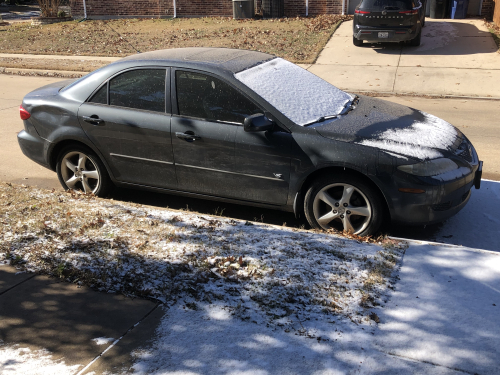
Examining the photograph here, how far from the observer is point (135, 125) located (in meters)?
5.75

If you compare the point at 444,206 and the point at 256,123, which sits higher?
the point at 256,123

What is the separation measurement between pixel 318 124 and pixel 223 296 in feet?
7.25

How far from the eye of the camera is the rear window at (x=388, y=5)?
15.2 meters

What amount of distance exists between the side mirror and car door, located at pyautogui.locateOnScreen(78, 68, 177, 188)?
95 cm

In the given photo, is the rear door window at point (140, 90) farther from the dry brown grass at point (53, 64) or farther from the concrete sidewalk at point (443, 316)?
the dry brown grass at point (53, 64)

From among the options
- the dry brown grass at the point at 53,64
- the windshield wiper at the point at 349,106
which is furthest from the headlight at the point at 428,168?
the dry brown grass at the point at 53,64

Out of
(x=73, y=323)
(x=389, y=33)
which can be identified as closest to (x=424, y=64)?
(x=389, y=33)

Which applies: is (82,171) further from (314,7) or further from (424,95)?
(314,7)

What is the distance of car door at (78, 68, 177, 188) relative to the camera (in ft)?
18.6

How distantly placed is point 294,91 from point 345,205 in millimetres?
1450

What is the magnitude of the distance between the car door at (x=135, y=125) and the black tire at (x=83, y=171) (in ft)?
0.65

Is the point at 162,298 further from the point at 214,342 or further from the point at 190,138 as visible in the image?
the point at 190,138

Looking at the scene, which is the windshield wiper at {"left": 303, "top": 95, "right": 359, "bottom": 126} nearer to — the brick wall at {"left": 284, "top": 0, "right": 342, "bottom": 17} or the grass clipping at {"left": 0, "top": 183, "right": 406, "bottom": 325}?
the grass clipping at {"left": 0, "top": 183, "right": 406, "bottom": 325}

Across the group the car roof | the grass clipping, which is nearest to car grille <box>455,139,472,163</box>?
the grass clipping
